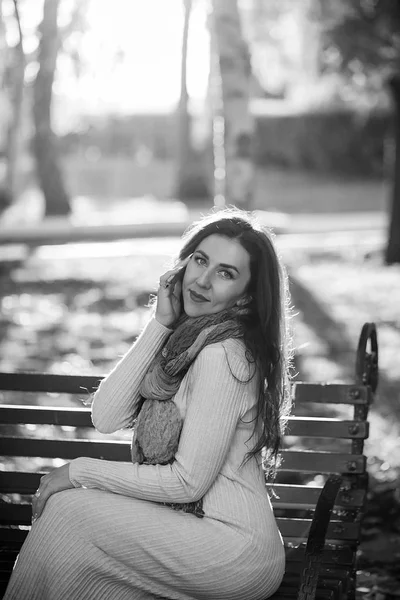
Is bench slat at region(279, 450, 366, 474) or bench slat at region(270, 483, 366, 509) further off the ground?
bench slat at region(279, 450, 366, 474)

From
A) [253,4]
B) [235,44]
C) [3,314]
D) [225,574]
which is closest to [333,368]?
[3,314]

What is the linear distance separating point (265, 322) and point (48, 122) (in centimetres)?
1804

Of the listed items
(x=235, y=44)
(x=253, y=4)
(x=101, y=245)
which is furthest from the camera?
(x=253, y=4)

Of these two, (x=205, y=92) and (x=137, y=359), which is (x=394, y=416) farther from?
(x=205, y=92)

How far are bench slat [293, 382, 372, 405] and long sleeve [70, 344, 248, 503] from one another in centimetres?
84

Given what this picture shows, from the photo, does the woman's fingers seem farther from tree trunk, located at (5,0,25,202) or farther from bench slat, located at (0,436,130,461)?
tree trunk, located at (5,0,25,202)

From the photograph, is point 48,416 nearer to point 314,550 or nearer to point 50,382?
point 50,382

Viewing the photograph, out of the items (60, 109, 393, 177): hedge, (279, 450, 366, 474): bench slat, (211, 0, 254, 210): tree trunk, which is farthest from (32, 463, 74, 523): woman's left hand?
(60, 109, 393, 177): hedge

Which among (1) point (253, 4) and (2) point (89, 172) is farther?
(2) point (89, 172)

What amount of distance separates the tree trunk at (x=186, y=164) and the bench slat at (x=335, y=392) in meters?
23.5

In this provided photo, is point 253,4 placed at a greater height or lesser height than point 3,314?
greater

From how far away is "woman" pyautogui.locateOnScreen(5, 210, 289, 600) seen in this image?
2.91 metres

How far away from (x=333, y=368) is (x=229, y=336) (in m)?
5.14

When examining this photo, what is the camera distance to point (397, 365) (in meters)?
8.26
